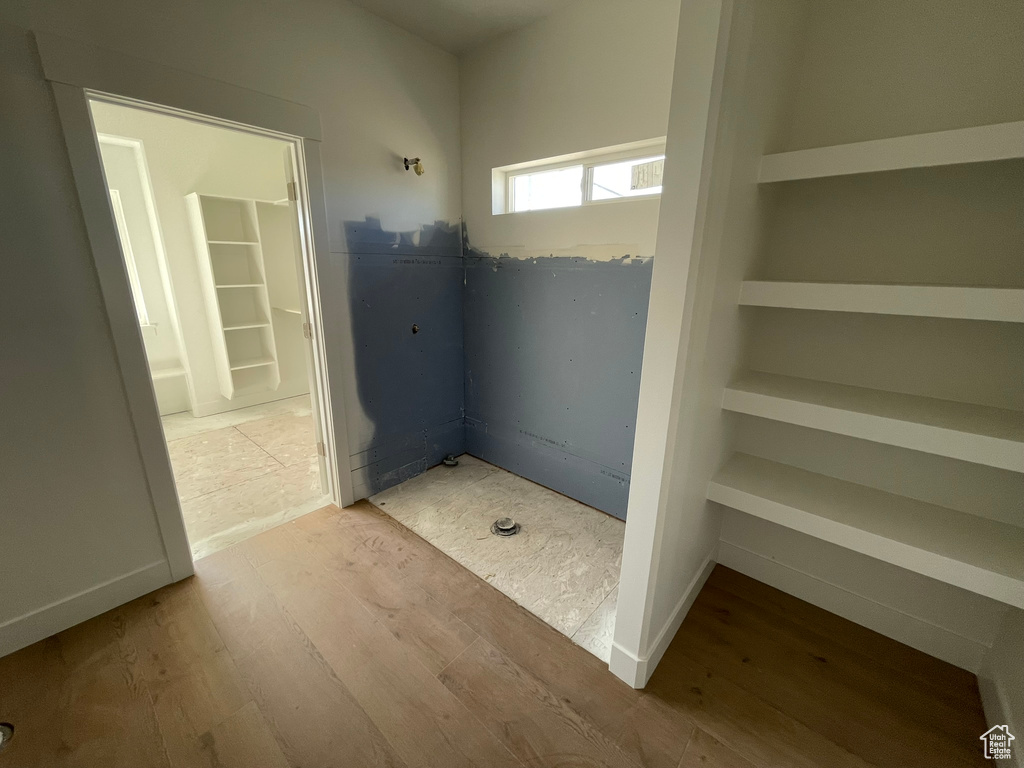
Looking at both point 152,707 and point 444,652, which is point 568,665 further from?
point 152,707

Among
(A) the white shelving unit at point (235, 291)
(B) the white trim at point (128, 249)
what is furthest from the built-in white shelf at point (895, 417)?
(B) the white trim at point (128, 249)

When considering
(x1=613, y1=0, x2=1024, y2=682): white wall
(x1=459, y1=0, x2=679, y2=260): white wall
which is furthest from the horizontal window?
(x1=613, y1=0, x2=1024, y2=682): white wall

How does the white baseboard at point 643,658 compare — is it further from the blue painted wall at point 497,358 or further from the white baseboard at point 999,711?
the white baseboard at point 999,711

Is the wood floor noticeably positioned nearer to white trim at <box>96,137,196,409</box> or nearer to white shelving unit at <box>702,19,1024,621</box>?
white shelving unit at <box>702,19,1024,621</box>

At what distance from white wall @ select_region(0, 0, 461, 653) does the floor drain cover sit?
1.54 metres

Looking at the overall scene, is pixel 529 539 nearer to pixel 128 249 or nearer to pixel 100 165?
pixel 100 165

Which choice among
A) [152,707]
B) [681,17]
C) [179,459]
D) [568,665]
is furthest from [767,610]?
[179,459]

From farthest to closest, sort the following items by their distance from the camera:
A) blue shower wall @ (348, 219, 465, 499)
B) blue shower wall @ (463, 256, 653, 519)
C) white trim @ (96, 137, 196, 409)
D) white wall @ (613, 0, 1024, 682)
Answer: white trim @ (96, 137, 196, 409)
blue shower wall @ (348, 219, 465, 499)
blue shower wall @ (463, 256, 653, 519)
white wall @ (613, 0, 1024, 682)

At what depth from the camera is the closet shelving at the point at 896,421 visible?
1034 millimetres

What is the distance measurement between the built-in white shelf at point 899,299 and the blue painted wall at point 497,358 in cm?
79

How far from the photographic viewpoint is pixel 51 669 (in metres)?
1.49

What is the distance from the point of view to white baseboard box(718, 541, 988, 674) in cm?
152

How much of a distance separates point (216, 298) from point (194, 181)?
994 mm

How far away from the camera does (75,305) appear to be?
1.50 meters
